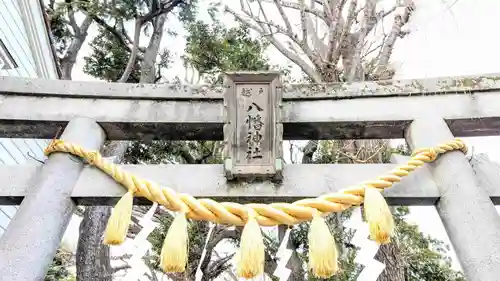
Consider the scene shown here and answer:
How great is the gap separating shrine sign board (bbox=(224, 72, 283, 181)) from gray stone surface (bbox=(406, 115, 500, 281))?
1.91ft

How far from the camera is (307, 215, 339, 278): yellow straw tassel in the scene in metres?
1.34

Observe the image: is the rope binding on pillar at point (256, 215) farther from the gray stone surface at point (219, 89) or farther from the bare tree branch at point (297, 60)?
the bare tree branch at point (297, 60)

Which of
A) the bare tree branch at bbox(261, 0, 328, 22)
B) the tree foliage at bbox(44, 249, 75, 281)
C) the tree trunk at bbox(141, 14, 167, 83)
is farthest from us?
the tree trunk at bbox(141, 14, 167, 83)

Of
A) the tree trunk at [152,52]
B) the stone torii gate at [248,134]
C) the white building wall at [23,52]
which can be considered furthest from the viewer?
the tree trunk at [152,52]

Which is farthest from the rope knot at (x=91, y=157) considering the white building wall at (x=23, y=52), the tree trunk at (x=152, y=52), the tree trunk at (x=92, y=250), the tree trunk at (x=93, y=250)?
the tree trunk at (x=152, y=52)

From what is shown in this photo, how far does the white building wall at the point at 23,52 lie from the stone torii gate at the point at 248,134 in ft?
7.52

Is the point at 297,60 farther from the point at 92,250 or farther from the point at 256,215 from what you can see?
the point at 256,215

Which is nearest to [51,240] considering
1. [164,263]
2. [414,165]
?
[164,263]

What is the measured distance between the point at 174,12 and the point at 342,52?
147 inches

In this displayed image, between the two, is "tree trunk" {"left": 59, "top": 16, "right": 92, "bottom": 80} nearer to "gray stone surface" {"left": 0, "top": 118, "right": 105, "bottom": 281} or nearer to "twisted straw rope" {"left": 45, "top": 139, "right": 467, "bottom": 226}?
"gray stone surface" {"left": 0, "top": 118, "right": 105, "bottom": 281}

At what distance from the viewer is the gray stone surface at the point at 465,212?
1.32 meters

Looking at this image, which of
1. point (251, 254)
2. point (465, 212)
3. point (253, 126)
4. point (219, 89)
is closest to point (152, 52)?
point (219, 89)

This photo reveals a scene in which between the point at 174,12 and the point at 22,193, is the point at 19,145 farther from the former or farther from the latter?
the point at 174,12

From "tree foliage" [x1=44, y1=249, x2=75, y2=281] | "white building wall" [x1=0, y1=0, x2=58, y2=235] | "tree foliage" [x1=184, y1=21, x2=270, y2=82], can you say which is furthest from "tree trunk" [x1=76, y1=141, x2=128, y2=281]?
"tree foliage" [x1=184, y1=21, x2=270, y2=82]
